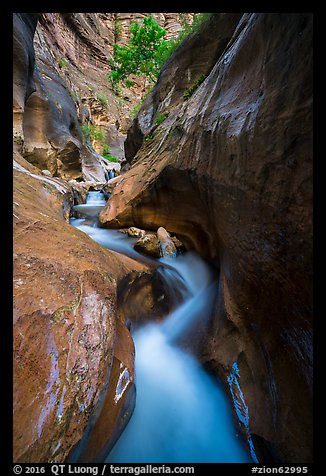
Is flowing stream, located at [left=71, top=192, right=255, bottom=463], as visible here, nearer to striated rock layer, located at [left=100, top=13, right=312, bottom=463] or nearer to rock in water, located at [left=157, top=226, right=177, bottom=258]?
striated rock layer, located at [left=100, top=13, right=312, bottom=463]

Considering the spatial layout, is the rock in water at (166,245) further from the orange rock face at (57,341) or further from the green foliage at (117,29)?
the green foliage at (117,29)

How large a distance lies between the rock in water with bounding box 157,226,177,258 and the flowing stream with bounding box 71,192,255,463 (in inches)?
46.5

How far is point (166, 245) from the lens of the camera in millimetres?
4199

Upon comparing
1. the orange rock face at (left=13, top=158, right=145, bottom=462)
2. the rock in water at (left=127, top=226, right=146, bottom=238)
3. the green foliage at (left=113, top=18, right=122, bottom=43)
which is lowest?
the rock in water at (left=127, top=226, right=146, bottom=238)

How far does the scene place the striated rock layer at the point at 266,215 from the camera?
1.28 m

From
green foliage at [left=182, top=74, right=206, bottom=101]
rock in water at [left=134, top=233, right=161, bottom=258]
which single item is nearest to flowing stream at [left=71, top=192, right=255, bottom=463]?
rock in water at [left=134, top=233, right=161, bottom=258]

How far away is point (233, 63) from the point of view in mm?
2352

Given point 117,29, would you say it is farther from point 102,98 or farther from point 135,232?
point 135,232

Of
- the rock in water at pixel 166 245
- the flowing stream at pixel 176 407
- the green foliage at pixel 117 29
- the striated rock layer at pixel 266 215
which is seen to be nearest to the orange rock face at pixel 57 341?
the flowing stream at pixel 176 407

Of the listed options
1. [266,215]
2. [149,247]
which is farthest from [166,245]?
[266,215]

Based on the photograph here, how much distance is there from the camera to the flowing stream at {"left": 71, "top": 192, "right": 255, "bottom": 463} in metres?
1.74

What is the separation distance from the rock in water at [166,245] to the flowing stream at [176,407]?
1.18m

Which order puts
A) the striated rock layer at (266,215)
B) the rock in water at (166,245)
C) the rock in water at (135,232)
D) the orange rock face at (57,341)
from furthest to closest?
the rock in water at (135,232) → the rock in water at (166,245) → the striated rock layer at (266,215) → the orange rock face at (57,341)

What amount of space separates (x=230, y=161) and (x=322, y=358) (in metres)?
1.71
